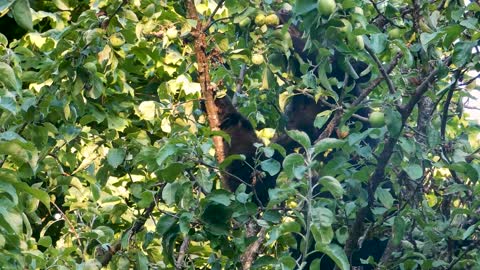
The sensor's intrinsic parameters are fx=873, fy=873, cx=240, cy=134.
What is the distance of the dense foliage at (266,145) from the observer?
292 cm

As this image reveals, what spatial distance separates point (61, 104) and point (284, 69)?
1068mm

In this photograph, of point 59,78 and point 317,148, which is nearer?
point 317,148

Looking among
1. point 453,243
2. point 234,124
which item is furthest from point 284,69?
point 453,243

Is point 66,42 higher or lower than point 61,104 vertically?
higher

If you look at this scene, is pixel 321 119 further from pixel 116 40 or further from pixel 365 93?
pixel 116 40

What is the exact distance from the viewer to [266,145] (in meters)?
3.64

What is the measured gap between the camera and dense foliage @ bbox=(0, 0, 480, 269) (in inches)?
115

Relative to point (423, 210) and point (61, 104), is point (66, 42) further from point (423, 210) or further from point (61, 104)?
point (423, 210)

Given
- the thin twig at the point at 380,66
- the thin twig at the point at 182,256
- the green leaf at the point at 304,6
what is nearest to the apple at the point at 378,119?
the thin twig at the point at 380,66

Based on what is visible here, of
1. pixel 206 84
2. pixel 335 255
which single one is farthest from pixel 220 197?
pixel 206 84

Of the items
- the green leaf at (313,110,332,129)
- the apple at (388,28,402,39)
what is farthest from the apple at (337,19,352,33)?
the green leaf at (313,110,332,129)

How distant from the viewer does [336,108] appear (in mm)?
3629

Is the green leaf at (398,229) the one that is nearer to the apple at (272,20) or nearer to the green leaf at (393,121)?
the green leaf at (393,121)

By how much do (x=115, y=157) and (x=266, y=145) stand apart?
64 centimetres
